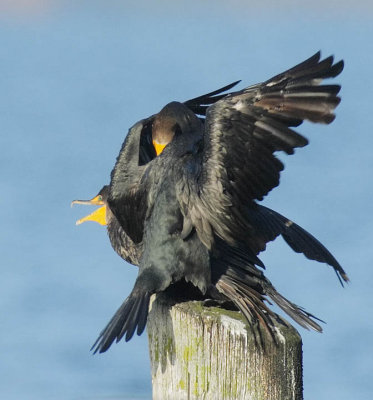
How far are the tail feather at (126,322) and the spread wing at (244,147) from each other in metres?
0.47

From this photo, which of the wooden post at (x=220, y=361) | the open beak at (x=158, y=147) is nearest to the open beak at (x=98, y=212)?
the open beak at (x=158, y=147)

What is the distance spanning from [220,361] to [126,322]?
27.9 inches

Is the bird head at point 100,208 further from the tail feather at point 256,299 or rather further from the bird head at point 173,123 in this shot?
the tail feather at point 256,299

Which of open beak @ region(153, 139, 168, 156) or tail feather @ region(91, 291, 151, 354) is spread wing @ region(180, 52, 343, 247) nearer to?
tail feather @ region(91, 291, 151, 354)

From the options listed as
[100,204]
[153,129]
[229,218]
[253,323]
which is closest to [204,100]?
[153,129]

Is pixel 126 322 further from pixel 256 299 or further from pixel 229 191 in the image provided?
pixel 229 191

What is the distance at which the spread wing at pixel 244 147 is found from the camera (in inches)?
176

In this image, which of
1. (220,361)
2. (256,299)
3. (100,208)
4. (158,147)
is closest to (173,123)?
(158,147)

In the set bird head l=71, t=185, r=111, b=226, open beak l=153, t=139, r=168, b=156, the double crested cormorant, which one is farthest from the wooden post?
bird head l=71, t=185, r=111, b=226

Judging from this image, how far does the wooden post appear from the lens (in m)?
3.50

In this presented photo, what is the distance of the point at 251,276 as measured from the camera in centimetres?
462

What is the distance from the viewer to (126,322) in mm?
4141

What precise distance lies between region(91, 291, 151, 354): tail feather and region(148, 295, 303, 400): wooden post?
28 centimetres

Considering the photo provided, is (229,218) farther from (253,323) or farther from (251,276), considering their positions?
(253,323)
